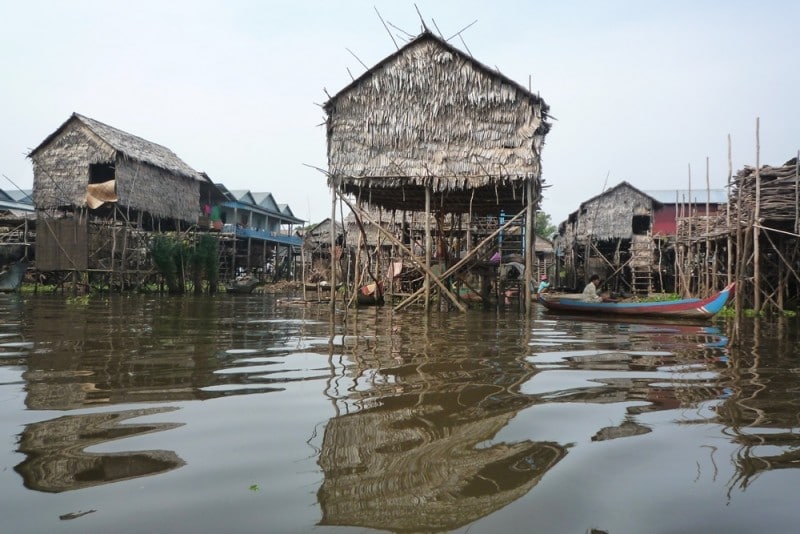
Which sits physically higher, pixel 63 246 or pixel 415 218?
pixel 415 218

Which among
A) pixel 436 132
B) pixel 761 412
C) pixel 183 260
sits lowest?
pixel 761 412

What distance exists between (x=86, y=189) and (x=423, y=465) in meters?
22.0

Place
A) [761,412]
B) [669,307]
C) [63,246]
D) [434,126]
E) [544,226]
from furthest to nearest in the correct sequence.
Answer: [544,226], [63,246], [434,126], [669,307], [761,412]

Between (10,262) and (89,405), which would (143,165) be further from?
(89,405)

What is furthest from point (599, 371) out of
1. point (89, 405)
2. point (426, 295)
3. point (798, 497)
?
point (426, 295)

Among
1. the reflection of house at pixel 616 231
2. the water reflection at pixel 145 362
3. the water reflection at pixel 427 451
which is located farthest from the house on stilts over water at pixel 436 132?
the reflection of house at pixel 616 231

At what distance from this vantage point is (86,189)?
20844mm

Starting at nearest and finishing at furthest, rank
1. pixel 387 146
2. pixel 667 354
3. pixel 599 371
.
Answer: pixel 599 371, pixel 667 354, pixel 387 146

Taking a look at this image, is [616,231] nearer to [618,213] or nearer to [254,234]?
[618,213]

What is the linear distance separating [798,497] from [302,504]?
1.47m

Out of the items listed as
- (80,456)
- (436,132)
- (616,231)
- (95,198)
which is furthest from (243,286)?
(80,456)

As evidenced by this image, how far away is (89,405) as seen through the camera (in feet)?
9.41

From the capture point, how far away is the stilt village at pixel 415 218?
477 inches

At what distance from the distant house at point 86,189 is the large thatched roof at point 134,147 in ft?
0.10
